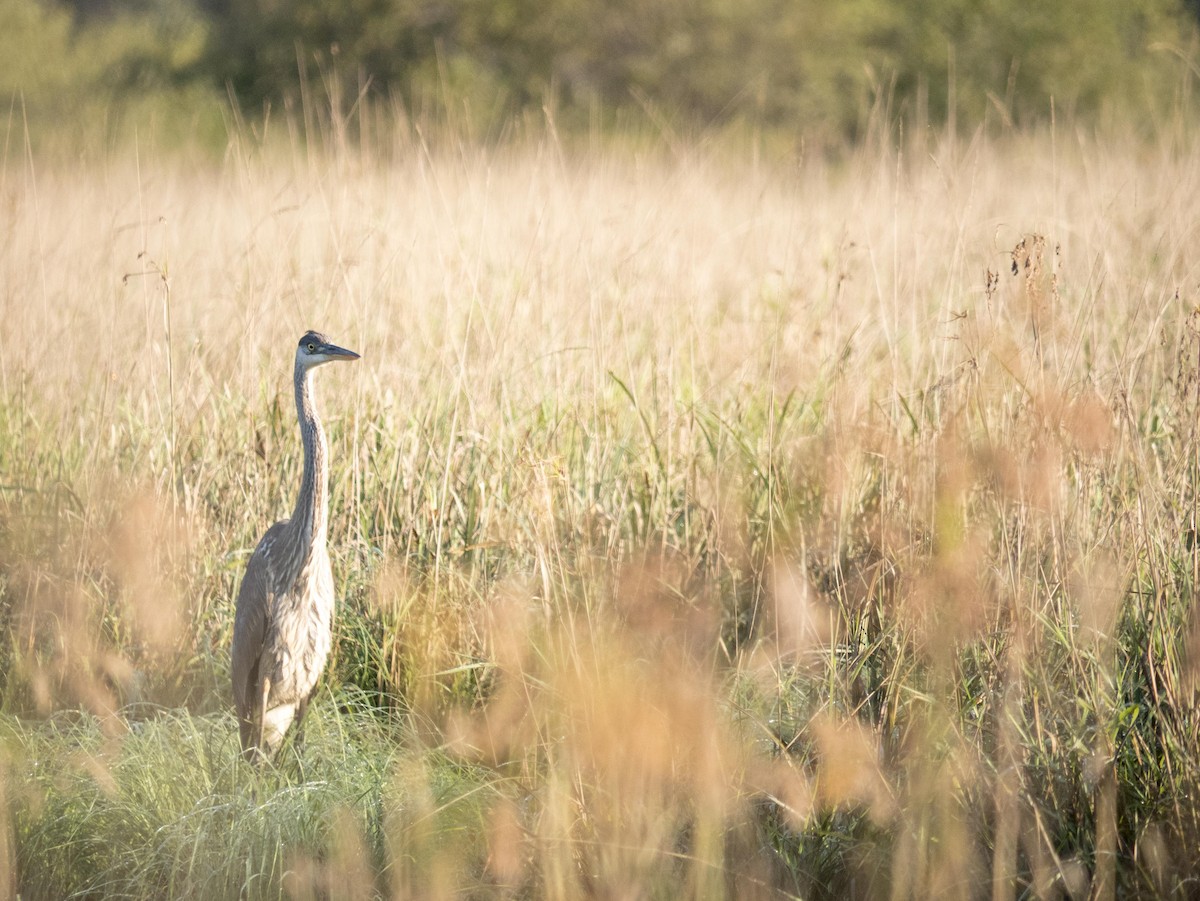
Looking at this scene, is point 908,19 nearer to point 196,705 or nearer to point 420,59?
point 420,59

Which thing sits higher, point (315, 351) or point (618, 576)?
point (315, 351)

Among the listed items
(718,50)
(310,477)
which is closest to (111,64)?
(718,50)

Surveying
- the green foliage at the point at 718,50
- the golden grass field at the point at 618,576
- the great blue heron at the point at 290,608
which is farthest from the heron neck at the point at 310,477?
the green foliage at the point at 718,50

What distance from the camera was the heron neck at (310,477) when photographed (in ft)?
8.95

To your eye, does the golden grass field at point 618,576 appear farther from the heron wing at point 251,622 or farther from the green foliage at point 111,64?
the green foliage at point 111,64

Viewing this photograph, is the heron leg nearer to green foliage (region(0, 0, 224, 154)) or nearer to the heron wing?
the heron wing

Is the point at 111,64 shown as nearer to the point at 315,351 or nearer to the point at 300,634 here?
the point at 315,351

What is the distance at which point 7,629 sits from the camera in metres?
3.09

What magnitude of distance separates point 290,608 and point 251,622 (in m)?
0.12

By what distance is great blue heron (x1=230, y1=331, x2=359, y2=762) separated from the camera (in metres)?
2.73

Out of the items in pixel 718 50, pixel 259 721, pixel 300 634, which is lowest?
pixel 259 721

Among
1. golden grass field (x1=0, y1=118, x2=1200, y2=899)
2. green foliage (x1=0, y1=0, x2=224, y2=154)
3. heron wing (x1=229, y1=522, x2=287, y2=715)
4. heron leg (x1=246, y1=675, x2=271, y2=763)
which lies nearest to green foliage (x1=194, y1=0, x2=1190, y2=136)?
green foliage (x1=0, y1=0, x2=224, y2=154)

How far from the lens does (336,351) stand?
2730 millimetres

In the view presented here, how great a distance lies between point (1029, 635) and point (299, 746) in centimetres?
166
